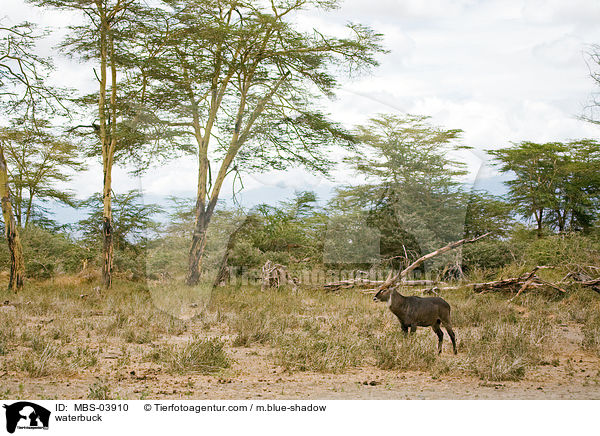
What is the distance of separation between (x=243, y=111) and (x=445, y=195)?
244 inches

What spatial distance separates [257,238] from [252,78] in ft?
13.3

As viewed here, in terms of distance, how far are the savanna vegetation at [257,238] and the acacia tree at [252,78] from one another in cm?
6

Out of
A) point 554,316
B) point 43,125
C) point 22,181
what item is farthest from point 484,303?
point 22,181

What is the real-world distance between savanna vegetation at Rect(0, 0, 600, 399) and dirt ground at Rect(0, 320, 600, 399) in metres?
0.03

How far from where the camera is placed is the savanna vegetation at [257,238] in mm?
4742

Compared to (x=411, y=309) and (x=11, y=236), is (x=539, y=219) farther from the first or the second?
(x=11, y=236)

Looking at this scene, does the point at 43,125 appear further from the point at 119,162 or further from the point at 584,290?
the point at 584,290

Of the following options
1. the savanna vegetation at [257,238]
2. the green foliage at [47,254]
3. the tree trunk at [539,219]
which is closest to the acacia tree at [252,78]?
the savanna vegetation at [257,238]

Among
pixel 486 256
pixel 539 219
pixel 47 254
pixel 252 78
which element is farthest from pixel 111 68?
pixel 539 219

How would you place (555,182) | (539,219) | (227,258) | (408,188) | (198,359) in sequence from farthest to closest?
(539,219) < (555,182) < (408,188) < (227,258) < (198,359)

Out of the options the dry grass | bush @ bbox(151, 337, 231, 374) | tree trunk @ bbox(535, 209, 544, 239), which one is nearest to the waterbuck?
the dry grass

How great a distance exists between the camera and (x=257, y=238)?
13836 mm

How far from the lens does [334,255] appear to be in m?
12.8
